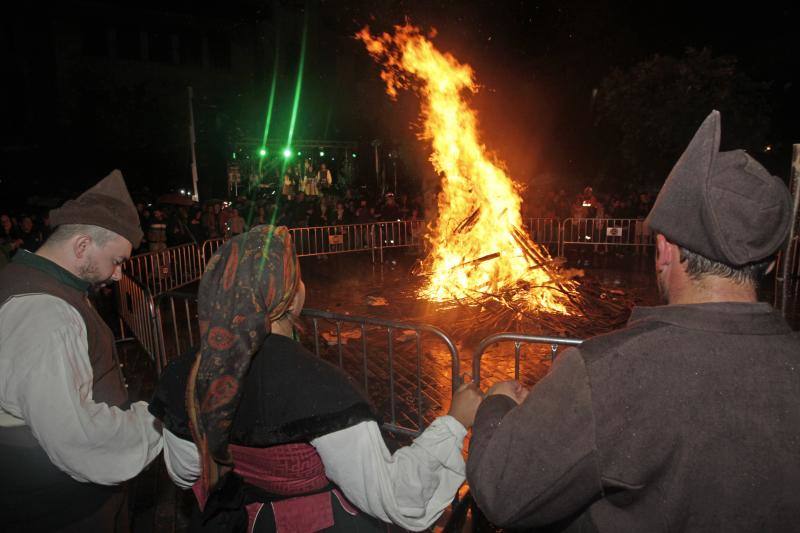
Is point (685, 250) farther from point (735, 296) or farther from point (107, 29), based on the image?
point (107, 29)

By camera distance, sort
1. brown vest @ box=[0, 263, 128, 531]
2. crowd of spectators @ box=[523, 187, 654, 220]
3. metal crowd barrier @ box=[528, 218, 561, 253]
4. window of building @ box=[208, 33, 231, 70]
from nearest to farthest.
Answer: brown vest @ box=[0, 263, 128, 531]
metal crowd barrier @ box=[528, 218, 561, 253]
crowd of spectators @ box=[523, 187, 654, 220]
window of building @ box=[208, 33, 231, 70]

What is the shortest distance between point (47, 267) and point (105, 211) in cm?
42

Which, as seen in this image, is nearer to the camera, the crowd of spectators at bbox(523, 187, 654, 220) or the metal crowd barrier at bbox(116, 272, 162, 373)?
the metal crowd barrier at bbox(116, 272, 162, 373)

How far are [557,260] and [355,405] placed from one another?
366 inches

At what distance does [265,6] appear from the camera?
34562 mm

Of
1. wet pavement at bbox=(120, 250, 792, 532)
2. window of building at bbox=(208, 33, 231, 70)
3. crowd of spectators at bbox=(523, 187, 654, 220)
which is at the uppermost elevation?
window of building at bbox=(208, 33, 231, 70)

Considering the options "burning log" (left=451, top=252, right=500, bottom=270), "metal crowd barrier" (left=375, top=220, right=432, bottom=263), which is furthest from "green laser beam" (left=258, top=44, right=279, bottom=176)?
"burning log" (left=451, top=252, right=500, bottom=270)

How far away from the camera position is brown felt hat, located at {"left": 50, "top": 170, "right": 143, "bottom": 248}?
8.87ft

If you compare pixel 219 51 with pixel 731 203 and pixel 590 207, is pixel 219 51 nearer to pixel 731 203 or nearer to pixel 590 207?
pixel 590 207

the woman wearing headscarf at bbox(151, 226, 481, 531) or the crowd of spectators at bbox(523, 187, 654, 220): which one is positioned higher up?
the crowd of spectators at bbox(523, 187, 654, 220)

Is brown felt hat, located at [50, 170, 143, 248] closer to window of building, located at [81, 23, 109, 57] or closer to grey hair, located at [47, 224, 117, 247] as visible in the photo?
grey hair, located at [47, 224, 117, 247]

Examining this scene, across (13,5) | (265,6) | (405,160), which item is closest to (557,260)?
(405,160)

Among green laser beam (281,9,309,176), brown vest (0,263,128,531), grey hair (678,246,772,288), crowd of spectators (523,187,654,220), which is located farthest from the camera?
green laser beam (281,9,309,176)

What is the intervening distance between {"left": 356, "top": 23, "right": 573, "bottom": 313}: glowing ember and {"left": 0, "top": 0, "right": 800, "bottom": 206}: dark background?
4.24 metres
